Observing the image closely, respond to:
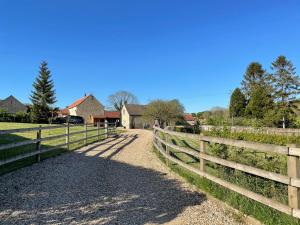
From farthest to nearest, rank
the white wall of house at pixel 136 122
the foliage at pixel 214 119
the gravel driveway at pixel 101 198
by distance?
the white wall of house at pixel 136 122
the foliage at pixel 214 119
the gravel driveway at pixel 101 198

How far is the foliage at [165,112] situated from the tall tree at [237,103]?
16758 millimetres

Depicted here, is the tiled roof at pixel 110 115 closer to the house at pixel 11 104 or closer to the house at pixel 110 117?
the house at pixel 110 117

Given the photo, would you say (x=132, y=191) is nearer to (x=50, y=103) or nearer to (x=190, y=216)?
(x=190, y=216)

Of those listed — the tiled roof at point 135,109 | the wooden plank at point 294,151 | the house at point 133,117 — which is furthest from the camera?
the tiled roof at point 135,109

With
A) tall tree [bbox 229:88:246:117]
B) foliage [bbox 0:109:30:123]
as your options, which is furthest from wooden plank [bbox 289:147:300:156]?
tall tree [bbox 229:88:246:117]

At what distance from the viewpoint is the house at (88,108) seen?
6656cm

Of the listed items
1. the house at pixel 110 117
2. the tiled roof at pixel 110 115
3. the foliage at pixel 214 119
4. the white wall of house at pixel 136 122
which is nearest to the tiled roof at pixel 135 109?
the white wall of house at pixel 136 122

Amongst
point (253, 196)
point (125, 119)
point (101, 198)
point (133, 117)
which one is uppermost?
point (133, 117)

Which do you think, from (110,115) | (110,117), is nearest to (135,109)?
(110,117)

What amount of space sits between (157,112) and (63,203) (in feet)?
137

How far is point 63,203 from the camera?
5.14 m

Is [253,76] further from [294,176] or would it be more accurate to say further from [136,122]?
[294,176]

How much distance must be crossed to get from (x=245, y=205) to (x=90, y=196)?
9.79ft

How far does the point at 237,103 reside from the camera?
5938 cm
